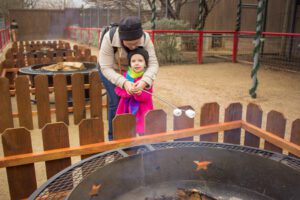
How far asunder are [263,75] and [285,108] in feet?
11.8

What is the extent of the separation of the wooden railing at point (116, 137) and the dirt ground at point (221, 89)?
80 cm

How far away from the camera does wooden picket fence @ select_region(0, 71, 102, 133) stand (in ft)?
13.0

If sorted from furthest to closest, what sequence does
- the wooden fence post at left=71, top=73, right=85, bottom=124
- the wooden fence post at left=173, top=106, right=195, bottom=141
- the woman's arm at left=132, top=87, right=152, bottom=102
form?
the wooden fence post at left=71, top=73, right=85, bottom=124 < the woman's arm at left=132, top=87, right=152, bottom=102 < the wooden fence post at left=173, top=106, right=195, bottom=141

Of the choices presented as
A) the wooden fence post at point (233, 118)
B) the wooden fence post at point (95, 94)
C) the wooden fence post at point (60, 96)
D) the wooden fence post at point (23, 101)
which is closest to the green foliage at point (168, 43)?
the wooden fence post at point (95, 94)

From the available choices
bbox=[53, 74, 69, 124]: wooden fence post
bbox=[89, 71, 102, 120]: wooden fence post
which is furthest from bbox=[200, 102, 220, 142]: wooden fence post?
bbox=[53, 74, 69, 124]: wooden fence post

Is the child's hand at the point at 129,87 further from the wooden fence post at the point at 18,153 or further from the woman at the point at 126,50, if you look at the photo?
the wooden fence post at the point at 18,153

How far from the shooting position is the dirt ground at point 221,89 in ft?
15.6

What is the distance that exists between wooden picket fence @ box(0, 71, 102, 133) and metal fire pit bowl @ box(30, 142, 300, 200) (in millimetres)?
2632

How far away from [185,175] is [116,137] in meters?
0.64

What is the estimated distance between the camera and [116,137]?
85.8 inches

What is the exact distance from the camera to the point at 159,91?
623 cm

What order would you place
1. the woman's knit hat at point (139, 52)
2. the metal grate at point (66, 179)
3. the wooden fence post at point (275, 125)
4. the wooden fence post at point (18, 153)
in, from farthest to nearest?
the woman's knit hat at point (139, 52), the wooden fence post at point (275, 125), the wooden fence post at point (18, 153), the metal grate at point (66, 179)

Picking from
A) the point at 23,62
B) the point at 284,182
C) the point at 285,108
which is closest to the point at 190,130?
the point at 284,182

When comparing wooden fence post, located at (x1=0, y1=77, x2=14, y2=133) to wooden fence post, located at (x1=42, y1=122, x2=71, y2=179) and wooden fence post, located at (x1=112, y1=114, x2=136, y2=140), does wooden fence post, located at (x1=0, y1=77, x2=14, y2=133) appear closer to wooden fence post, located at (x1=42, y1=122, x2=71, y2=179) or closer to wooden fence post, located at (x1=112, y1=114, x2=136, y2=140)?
wooden fence post, located at (x1=42, y1=122, x2=71, y2=179)
